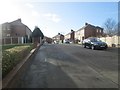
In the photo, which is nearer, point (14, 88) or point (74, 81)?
point (14, 88)

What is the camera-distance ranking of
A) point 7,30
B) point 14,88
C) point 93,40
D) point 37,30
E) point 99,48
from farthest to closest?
point 37,30 → point 7,30 → point 93,40 → point 99,48 → point 14,88

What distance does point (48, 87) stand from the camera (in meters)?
7.05

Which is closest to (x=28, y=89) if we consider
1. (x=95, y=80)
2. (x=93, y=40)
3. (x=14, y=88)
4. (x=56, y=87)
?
(x=14, y=88)

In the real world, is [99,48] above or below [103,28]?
below

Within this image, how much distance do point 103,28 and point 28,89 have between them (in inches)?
3567

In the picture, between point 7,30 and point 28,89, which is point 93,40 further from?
point 7,30

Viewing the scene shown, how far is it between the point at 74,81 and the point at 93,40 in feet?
73.5

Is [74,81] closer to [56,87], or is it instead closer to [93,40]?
[56,87]

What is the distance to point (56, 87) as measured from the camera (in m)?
7.04

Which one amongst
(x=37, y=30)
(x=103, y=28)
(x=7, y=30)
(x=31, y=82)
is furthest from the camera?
(x=103, y=28)

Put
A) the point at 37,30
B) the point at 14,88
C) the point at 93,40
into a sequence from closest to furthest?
1. the point at 14,88
2. the point at 93,40
3. the point at 37,30

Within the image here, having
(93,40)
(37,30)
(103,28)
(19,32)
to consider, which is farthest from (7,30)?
(103,28)

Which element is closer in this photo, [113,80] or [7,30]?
[113,80]

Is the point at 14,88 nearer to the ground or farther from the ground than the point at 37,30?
nearer to the ground
